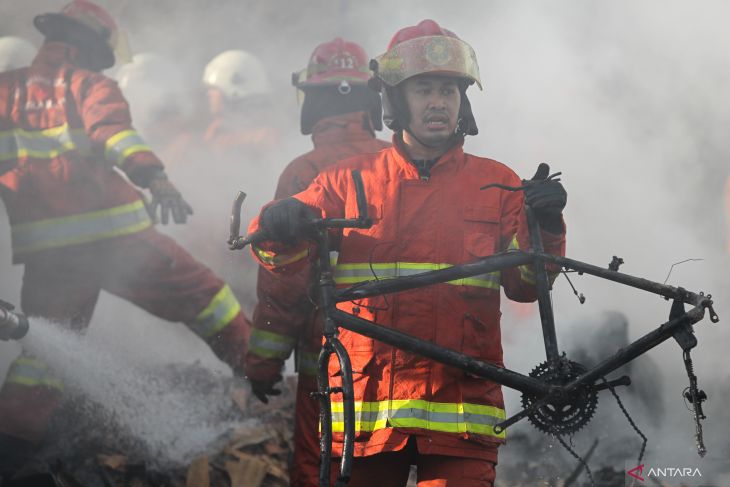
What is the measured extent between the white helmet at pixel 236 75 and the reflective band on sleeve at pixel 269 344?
693cm

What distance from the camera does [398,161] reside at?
150 inches

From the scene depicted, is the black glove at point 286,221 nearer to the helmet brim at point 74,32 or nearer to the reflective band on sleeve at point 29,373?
the reflective band on sleeve at point 29,373

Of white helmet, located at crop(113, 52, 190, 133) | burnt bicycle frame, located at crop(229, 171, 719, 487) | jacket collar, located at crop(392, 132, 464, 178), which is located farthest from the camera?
white helmet, located at crop(113, 52, 190, 133)

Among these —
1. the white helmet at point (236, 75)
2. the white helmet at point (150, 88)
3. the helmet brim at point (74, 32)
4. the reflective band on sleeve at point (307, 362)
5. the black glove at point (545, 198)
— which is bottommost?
the reflective band on sleeve at point (307, 362)

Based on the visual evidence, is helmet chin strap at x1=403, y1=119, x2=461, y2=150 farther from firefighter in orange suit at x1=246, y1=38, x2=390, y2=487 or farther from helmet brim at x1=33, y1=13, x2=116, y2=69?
helmet brim at x1=33, y1=13, x2=116, y2=69

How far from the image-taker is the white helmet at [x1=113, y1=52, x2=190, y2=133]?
10.4 metres

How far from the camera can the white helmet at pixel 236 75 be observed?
11.5 m

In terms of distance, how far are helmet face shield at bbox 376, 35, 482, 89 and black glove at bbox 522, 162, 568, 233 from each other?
0.67 meters

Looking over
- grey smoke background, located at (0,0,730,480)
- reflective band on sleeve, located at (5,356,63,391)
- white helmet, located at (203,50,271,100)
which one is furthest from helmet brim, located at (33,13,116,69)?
white helmet, located at (203,50,271,100)

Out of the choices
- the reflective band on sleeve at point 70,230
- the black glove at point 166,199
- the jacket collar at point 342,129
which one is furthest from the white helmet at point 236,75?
the jacket collar at point 342,129

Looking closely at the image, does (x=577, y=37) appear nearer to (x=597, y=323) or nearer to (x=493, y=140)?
(x=493, y=140)

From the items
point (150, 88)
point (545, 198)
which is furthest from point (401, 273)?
point (150, 88)

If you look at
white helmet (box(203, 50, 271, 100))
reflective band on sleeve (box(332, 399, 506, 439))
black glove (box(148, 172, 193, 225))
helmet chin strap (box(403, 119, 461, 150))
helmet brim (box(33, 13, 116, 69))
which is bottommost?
reflective band on sleeve (box(332, 399, 506, 439))

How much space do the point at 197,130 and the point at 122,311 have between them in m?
3.08
